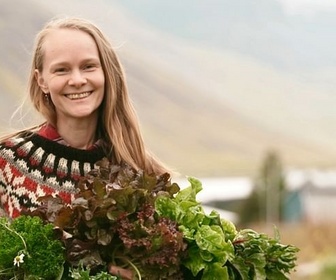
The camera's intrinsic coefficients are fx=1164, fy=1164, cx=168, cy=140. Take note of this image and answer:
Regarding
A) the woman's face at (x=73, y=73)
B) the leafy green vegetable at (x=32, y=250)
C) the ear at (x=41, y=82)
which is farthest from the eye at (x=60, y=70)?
the leafy green vegetable at (x=32, y=250)

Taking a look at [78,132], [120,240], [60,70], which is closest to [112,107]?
[78,132]

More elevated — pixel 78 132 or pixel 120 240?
pixel 78 132

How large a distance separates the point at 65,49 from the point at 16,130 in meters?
0.52

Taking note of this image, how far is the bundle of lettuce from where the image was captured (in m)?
3.78

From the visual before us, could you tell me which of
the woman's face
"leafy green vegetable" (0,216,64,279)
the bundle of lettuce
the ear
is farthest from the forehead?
"leafy green vegetable" (0,216,64,279)

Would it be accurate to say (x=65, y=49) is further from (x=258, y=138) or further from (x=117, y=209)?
(x=258, y=138)

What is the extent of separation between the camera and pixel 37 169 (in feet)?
15.0

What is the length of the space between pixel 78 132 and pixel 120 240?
0.91 metres

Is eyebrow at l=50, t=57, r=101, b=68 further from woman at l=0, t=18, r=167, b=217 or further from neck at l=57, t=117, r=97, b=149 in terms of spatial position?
neck at l=57, t=117, r=97, b=149

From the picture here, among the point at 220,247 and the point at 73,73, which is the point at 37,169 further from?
the point at 220,247

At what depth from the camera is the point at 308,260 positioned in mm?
22172

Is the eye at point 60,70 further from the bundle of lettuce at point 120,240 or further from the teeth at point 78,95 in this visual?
the bundle of lettuce at point 120,240

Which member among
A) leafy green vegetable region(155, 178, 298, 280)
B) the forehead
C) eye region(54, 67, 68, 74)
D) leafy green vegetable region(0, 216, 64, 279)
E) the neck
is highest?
the forehead

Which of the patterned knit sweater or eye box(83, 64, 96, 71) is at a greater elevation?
eye box(83, 64, 96, 71)
